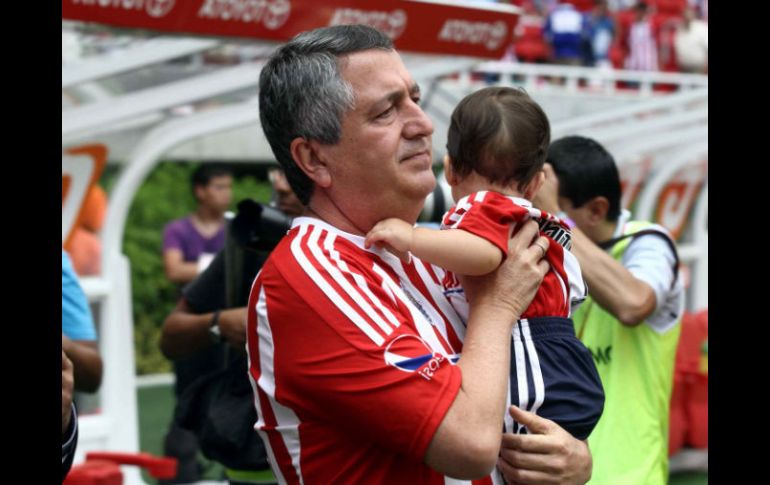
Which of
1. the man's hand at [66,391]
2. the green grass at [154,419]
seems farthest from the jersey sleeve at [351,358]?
the green grass at [154,419]

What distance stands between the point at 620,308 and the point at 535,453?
1300 millimetres

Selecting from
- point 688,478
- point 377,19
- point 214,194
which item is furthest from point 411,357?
point 214,194

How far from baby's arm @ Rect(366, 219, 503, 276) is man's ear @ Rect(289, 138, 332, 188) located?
0.51ft

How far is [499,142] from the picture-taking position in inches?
95.3

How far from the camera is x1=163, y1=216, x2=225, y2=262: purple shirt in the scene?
7137 mm

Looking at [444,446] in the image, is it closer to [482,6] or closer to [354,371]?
[354,371]

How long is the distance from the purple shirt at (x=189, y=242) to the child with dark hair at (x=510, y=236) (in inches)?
186

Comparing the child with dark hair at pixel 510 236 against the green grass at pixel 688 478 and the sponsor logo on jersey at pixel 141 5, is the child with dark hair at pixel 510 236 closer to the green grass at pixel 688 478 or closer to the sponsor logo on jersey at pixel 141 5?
the sponsor logo on jersey at pixel 141 5

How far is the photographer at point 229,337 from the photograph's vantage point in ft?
11.3

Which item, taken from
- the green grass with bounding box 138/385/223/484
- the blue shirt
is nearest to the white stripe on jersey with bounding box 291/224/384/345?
the blue shirt

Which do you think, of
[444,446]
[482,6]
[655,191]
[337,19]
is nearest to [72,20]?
[337,19]

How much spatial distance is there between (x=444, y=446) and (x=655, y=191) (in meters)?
Result: 6.30

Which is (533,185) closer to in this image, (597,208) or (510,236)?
(510,236)

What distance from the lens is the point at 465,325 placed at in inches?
92.2
